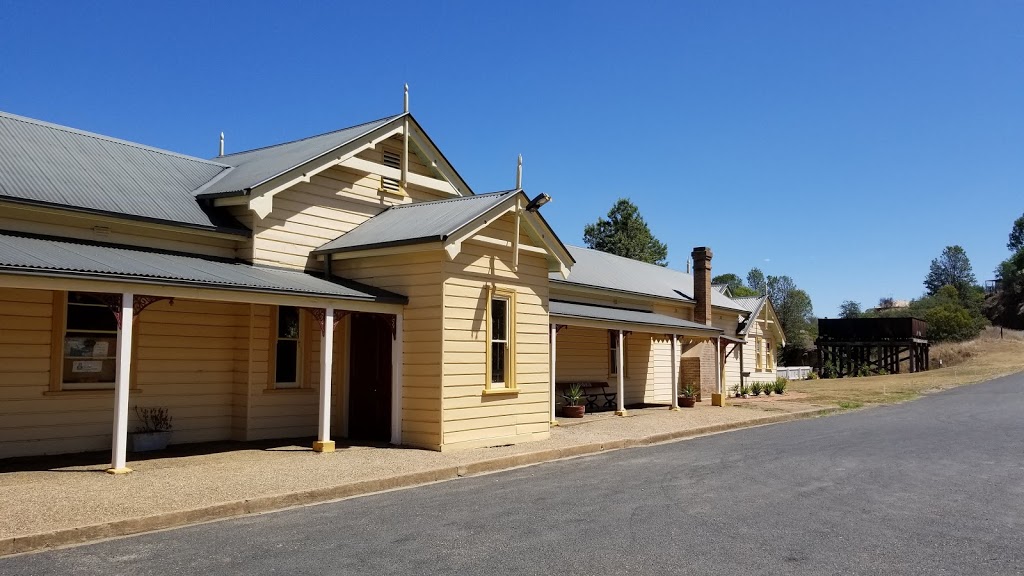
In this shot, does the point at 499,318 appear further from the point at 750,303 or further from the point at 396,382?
the point at 750,303

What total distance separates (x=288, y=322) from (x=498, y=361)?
405 centimetres

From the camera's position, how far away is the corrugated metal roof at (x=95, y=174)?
12117mm

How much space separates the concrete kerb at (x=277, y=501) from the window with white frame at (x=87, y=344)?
15.1 feet

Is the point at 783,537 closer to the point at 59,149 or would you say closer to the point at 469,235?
the point at 469,235

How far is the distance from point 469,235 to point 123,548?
7.87 meters

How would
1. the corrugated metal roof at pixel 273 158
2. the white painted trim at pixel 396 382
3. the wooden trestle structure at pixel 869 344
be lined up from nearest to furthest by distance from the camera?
the white painted trim at pixel 396 382
the corrugated metal roof at pixel 273 158
the wooden trestle structure at pixel 869 344

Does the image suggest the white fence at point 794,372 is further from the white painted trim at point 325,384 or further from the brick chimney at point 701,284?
the white painted trim at point 325,384

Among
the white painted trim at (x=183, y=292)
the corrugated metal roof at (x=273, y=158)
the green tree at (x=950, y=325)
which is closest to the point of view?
the white painted trim at (x=183, y=292)

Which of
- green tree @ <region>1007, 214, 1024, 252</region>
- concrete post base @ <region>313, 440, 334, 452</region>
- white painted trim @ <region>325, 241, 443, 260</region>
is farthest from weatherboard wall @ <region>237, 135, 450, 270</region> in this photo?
green tree @ <region>1007, 214, 1024, 252</region>

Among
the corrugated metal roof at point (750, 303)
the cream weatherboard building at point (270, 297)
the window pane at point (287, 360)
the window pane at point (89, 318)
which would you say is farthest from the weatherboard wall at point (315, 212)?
the corrugated metal roof at point (750, 303)

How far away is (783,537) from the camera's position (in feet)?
24.3

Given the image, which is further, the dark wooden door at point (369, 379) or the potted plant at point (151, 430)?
the dark wooden door at point (369, 379)

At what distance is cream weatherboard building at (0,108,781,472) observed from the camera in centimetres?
1154

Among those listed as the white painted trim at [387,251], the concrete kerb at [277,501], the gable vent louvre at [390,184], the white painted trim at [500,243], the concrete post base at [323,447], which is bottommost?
the concrete kerb at [277,501]
